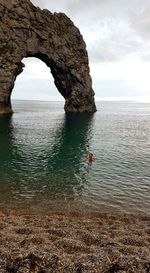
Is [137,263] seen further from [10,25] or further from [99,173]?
[10,25]

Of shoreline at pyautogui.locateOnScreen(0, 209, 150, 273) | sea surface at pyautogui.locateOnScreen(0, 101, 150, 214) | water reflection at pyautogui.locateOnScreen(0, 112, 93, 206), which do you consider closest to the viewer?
shoreline at pyautogui.locateOnScreen(0, 209, 150, 273)

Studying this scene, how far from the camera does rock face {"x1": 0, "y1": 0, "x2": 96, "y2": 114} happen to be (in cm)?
11544

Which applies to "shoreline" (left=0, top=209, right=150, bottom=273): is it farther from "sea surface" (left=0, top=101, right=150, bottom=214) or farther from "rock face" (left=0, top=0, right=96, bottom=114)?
"rock face" (left=0, top=0, right=96, bottom=114)

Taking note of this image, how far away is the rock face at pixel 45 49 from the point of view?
115 metres

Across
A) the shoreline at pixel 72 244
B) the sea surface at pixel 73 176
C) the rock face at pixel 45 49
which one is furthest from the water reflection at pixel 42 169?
the rock face at pixel 45 49

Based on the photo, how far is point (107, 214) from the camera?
27516 mm

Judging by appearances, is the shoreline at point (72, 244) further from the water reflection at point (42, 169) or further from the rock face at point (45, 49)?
the rock face at point (45, 49)

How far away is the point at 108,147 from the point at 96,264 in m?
50.9

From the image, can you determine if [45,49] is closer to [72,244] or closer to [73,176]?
[73,176]

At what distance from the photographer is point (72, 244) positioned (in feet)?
57.0

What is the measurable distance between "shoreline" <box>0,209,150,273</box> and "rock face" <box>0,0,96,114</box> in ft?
Result: 332

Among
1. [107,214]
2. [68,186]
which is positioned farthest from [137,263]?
[68,186]

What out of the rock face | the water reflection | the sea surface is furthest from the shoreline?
the rock face

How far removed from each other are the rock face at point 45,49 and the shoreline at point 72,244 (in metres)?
101
